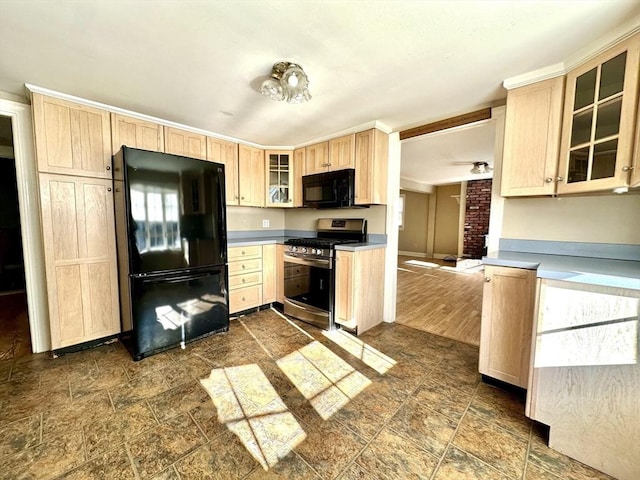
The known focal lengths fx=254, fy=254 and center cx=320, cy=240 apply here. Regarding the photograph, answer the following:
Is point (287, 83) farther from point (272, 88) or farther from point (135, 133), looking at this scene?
point (135, 133)

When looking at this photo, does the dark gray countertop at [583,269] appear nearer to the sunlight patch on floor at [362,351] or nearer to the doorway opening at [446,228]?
the doorway opening at [446,228]

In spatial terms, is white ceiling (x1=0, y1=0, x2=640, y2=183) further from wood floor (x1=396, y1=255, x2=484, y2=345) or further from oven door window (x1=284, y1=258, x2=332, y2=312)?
wood floor (x1=396, y1=255, x2=484, y2=345)

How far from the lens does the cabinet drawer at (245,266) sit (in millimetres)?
2996

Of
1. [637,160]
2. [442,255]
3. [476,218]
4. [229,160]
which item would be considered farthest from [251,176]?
[442,255]

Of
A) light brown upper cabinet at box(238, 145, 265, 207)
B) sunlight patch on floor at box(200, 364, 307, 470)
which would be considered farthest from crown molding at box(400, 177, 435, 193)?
sunlight patch on floor at box(200, 364, 307, 470)

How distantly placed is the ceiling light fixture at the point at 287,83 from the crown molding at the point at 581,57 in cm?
150

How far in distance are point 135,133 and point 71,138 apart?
0.49m

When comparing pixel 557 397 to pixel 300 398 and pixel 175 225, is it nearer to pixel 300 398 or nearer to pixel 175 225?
pixel 300 398

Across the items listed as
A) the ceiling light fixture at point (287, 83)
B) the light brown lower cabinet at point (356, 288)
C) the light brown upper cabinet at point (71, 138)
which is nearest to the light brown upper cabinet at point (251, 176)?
the light brown upper cabinet at point (71, 138)

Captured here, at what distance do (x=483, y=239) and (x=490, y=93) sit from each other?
20.3 feet

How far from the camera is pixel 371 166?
108 inches

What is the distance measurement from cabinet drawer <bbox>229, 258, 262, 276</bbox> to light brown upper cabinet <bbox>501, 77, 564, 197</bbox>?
262 cm

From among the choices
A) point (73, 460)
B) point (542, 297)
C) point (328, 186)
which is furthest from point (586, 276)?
point (73, 460)

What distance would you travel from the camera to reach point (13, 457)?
50.9 inches
